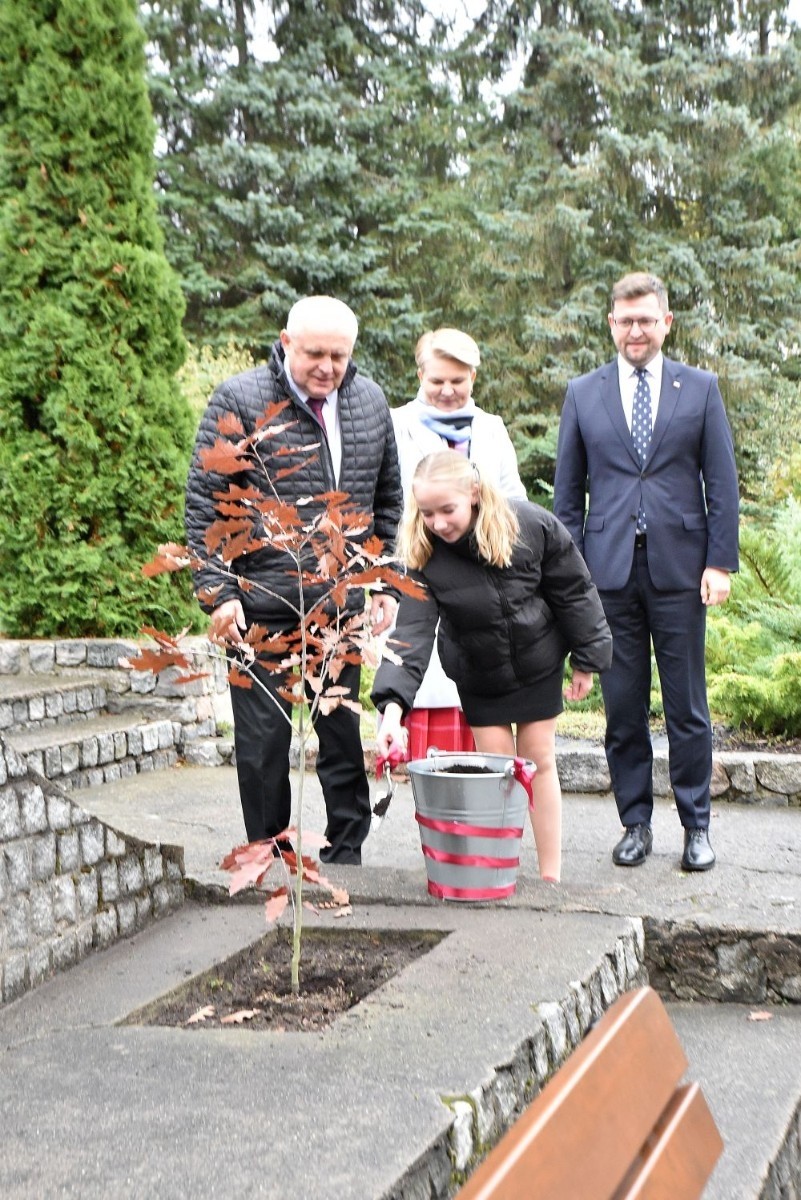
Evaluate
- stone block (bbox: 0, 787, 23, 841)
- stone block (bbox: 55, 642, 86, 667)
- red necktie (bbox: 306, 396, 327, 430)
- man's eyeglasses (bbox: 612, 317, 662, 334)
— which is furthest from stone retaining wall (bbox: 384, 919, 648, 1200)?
stone block (bbox: 55, 642, 86, 667)

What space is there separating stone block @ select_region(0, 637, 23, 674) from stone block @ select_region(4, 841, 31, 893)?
4549 mm

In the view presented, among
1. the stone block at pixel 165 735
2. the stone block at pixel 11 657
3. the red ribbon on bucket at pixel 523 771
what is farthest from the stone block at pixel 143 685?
the red ribbon on bucket at pixel 523 771

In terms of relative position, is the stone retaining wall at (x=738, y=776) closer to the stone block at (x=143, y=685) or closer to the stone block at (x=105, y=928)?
the stone block at (x=143, y=685)

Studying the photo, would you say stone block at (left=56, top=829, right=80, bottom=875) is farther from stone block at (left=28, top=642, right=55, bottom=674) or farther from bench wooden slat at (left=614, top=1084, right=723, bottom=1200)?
stone block at (left=28, top=642, right=55, bottom=674)

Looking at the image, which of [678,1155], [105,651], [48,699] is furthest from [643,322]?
[105,651]

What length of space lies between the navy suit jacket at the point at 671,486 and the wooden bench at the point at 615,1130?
2.73 metres

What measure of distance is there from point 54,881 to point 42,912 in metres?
0.08

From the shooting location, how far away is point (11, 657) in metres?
7.38

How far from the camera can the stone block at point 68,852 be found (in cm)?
317

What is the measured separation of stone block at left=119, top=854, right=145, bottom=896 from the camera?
11.2 feet

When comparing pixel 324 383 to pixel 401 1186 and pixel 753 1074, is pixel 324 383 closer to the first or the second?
pixel 753 1074

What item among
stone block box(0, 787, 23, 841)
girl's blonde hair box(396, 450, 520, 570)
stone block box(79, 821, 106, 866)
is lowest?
stone block box(79, 821, 106, 866)

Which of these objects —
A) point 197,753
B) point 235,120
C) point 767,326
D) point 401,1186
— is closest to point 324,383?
point 401,1186

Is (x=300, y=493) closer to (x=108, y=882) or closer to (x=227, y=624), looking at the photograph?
(x=227, y=624)
